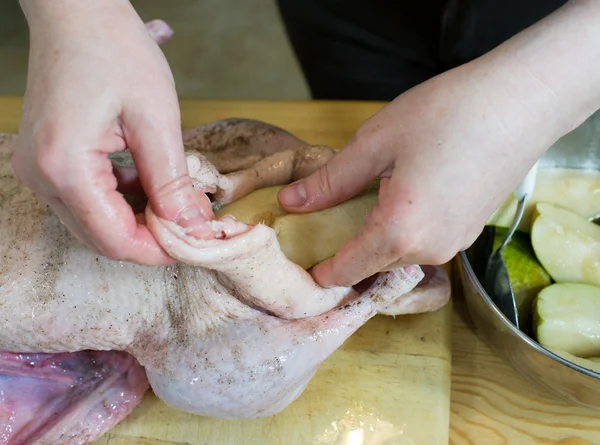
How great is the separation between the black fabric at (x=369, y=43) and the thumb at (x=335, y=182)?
0.73 meters

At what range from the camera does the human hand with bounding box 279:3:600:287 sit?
796 millimetres

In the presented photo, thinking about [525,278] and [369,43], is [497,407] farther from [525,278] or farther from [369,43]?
[369,43]

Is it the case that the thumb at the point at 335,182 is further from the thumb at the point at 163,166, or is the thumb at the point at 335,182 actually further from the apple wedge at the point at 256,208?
the thumb at the point at 163,166

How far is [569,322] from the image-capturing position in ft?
3.63

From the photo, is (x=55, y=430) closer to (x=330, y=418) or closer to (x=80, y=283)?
(x=80, y=283)

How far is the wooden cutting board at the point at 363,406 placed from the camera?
114cm

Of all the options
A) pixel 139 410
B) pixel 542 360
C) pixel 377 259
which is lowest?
pixel 139 410

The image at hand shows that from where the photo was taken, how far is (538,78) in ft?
Answer: 2.65

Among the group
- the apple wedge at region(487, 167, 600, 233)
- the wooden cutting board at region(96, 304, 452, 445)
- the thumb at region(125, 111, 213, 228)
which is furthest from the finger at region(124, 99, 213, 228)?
the apple wedge at region(487, 167, 600, 233)

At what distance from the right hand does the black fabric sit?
3.19 ft

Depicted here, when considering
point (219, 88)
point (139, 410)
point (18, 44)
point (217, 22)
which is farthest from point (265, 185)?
point (18, 44)

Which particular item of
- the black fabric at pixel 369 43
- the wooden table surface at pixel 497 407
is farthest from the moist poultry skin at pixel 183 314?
the black fabric at pixel 369 43

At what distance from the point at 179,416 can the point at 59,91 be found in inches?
27.3

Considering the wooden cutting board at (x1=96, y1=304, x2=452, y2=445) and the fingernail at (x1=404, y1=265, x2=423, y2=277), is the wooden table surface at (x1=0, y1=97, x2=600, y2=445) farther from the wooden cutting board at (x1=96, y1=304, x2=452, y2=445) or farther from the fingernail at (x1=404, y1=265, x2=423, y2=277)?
the fingernail at (x1=404, y1=265, x2=423, y2=277)
